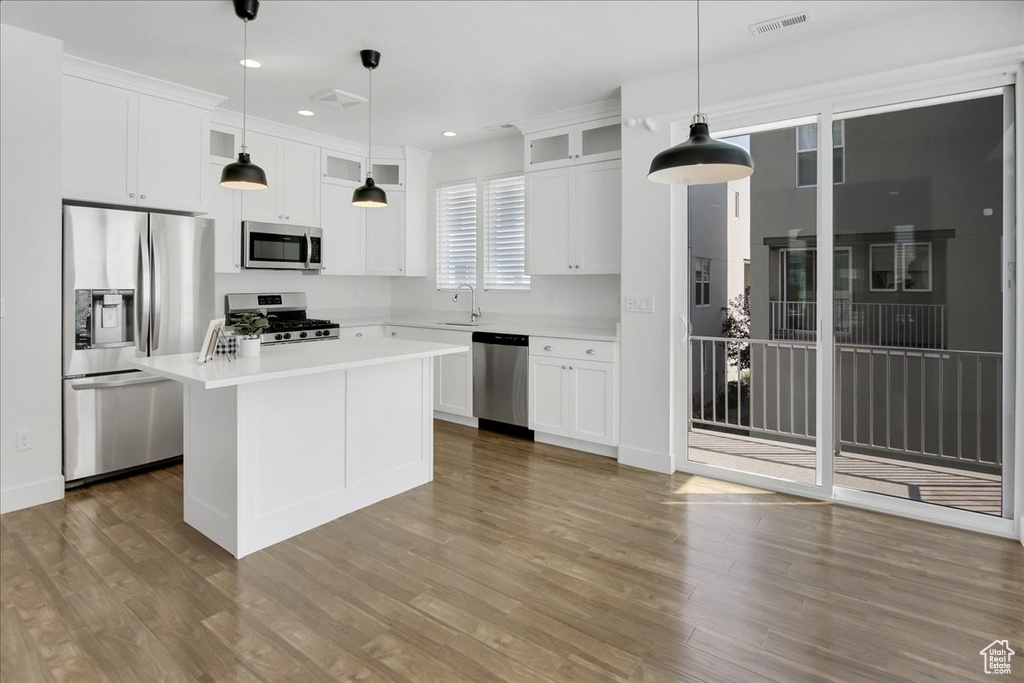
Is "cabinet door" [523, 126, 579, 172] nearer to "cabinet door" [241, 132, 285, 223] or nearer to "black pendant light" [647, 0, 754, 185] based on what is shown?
"cabinet door" [241, 132, 285, 223]

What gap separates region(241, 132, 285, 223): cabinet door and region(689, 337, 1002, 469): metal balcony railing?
401 centimetres

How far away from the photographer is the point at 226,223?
4816 mm

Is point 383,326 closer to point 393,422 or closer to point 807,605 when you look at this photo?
point 393,422

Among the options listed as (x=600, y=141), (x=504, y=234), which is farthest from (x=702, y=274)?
(x=504, y=234)

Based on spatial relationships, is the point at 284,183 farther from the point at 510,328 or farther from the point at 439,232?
the point at 510,328

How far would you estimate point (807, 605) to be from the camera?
2.30 m

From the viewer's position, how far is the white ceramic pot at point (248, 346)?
9.97ft

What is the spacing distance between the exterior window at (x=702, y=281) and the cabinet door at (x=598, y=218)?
0.65 meters

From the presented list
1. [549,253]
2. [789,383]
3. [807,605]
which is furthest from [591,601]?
[549,253]

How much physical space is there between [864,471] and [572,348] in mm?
2198

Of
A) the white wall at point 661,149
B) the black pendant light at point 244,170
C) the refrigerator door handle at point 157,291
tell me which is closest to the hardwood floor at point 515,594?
the white wall at point 661,149

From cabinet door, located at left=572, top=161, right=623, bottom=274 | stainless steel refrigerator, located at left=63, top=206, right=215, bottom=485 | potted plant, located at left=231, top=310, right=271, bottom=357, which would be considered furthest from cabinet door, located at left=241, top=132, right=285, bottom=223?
cabinet door, located at left=572, top=161, right=623, bottom=274

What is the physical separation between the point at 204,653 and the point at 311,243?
4187 mm

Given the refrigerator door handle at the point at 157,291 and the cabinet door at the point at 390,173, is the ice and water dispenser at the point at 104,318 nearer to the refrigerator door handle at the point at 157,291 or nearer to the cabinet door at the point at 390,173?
the refrigerator door handle at the point at 157,291
